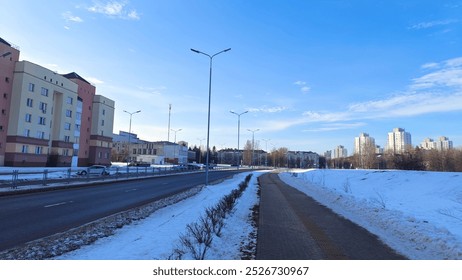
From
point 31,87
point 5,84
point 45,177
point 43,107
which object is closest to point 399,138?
point 43,107

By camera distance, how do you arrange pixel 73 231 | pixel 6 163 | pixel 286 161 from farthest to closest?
pixel 286 161, pixel 6 163, pixel 73 231

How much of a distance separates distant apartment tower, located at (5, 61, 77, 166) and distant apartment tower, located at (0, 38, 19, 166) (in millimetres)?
511

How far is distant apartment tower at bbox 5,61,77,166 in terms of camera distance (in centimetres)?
5084

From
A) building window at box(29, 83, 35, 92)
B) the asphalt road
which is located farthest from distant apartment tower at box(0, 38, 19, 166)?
the asphalt road

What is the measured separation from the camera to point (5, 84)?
50.2 metres

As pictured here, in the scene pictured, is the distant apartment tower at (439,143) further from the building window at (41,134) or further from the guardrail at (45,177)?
the guardrail at (45,177)

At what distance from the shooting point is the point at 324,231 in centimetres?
1004

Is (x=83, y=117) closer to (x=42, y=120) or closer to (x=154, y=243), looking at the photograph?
(x=42, y=120)

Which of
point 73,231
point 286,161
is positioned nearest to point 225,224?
point 73,231

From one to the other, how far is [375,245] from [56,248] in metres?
7.41

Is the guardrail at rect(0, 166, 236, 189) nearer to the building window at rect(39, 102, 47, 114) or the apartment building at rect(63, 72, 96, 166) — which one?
the building window at rect(39, 102, 47, 114)

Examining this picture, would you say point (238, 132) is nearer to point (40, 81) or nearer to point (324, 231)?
point (40, 81)

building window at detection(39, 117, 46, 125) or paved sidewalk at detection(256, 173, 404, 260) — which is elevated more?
building window at detection(39, 117, 46, 125)

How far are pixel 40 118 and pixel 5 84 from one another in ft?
24.3
